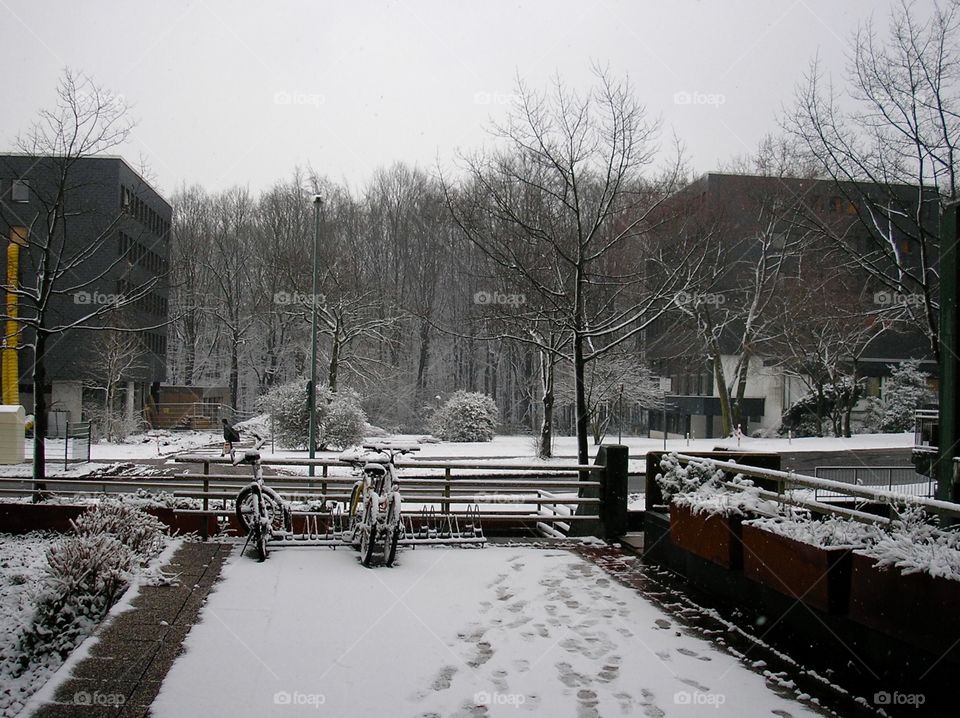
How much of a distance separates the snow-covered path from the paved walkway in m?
A: 0.13

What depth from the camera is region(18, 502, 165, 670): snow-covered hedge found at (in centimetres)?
664

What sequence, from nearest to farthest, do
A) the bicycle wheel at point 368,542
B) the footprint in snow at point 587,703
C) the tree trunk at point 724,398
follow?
the footprint in snow at point 587,703 → the bicycle wheel at point 368,542 → the tree trunk at point 724,398

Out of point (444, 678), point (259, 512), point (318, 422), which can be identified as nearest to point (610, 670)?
point (444, 678)

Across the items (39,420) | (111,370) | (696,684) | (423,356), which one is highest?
(423,356)

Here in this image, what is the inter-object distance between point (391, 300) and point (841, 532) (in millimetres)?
45644

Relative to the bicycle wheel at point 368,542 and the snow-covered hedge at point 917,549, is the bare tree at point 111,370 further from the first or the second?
the snow-covered hedge at point 917,549

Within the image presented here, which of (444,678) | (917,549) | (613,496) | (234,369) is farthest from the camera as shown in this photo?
(234,369)

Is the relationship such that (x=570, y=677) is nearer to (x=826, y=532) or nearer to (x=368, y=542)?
(x=826, y=532)

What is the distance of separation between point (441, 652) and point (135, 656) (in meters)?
2.01

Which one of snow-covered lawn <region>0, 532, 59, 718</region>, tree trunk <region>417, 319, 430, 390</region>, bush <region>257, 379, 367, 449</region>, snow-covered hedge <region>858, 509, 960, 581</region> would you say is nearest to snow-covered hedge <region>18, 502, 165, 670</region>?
snow-covered lawn <region>0, 532, 59, 718</region>

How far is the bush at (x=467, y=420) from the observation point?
119ft

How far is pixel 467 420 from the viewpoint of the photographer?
119 ft

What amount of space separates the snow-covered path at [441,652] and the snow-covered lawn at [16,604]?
131cm

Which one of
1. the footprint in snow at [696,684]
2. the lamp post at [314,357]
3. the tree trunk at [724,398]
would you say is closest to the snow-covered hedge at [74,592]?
the footprint in snow at [696,684]
